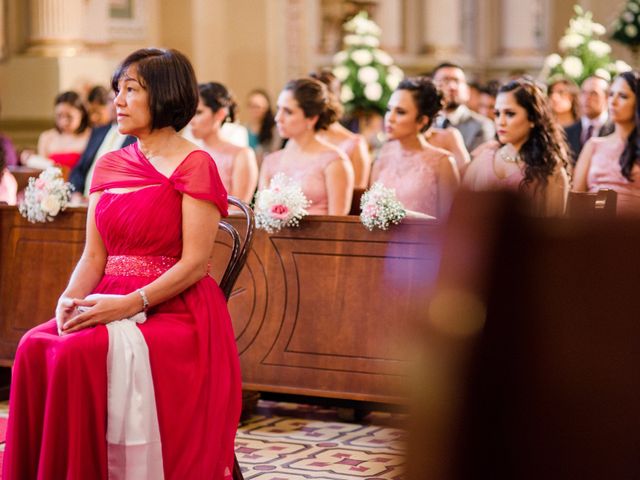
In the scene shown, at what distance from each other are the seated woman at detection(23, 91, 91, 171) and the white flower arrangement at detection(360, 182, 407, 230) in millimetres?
4338

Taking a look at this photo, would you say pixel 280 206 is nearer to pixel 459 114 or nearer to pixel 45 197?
pixel 45 197

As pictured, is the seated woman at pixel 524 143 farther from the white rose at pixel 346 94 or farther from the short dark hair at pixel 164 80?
the white rose at pixel 346 94

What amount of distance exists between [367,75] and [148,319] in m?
7.73

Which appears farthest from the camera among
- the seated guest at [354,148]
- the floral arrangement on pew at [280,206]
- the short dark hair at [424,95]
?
the seated guest at [354,148]

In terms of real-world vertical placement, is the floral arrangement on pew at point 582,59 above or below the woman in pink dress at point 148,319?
above

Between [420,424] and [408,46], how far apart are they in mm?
Answer: 15285

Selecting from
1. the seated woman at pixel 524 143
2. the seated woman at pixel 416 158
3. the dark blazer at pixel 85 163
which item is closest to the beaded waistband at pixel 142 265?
the seated woman at pixel 524 143

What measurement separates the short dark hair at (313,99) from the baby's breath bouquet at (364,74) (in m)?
4.54

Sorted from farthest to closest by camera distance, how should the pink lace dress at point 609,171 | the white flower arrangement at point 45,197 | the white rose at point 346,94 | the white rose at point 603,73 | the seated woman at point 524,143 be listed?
the white rose at point 346,94 < the white rose at point 603,73 < the pink lace dress at point 609,171 < the seated woman at point 524,143 < the white flower arrangement at point 45,197

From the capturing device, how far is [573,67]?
1155 cm

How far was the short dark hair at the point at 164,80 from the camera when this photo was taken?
351 centimetres

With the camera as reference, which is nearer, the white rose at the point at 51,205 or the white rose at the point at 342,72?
the white rose at the point at 51,205

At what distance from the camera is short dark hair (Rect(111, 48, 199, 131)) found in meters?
3.51

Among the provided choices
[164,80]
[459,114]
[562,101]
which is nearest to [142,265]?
[164,80]
